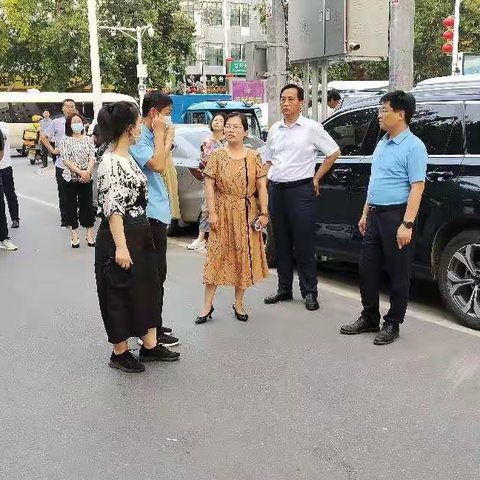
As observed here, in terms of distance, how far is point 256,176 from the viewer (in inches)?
199

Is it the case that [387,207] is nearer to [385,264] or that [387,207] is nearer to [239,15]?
[385,264]

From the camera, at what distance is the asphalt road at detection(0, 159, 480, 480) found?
10.1ft

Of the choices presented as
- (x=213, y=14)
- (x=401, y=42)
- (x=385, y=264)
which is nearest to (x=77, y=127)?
(x=401, y=42)

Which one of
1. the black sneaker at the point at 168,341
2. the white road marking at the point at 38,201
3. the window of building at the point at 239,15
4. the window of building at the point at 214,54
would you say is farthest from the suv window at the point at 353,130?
the window of building at the point at 239,15

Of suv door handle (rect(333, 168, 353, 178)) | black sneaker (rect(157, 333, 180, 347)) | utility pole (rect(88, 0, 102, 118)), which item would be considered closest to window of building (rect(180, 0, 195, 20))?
utility pole (rect(88, 0, 102, 118))

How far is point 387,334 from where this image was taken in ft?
15.3

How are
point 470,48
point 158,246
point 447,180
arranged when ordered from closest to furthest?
point 158,246, point 447,180, point 470,48

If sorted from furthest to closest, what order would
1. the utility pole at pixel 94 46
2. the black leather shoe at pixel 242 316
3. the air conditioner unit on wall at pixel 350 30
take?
the utility pole at pixel 94 46
the air conditioner unit on wall at pixel 350 30
the black leather shoe at pixel 242 316

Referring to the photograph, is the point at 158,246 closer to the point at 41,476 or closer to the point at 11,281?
the point at 41,476

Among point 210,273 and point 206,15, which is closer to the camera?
point 210,273

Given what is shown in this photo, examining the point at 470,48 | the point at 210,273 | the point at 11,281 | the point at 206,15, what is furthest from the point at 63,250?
the point at 206,15

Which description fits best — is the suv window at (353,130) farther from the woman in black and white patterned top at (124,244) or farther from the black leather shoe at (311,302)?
the woman in black and white patterned top at (124,244)

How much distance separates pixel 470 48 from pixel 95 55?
20499mm

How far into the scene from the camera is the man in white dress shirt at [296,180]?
5348 millimetres
